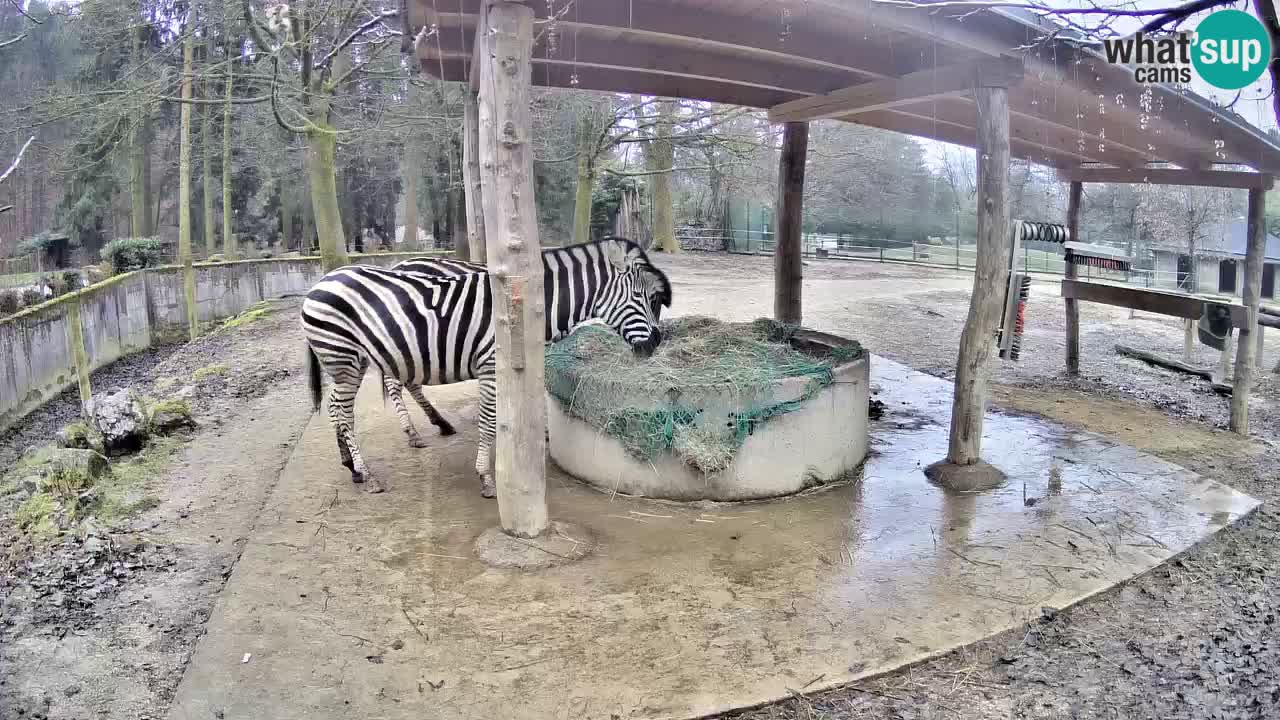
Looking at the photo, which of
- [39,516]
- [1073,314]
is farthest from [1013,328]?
[39,516]

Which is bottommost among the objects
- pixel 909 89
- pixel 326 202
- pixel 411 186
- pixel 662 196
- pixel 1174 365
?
pixel 1174 365

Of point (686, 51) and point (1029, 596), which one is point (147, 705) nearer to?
point (1029, 596)

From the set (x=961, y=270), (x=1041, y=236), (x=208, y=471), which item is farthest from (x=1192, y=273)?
(x=208, y=471)

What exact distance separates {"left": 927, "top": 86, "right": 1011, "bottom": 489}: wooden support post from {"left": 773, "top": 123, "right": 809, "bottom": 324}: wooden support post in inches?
99.9

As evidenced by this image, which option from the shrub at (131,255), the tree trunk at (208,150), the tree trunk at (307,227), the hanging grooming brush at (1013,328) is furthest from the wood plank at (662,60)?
the tree trunk at (307,227)

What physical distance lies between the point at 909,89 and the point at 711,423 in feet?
9.23

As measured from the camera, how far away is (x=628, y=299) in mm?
5836

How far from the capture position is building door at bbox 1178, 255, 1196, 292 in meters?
15.6

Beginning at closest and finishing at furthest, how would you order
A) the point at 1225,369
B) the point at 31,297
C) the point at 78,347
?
the point at 78,347
the point at 1225,369
the point at 31,297

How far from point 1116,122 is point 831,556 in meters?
4.96

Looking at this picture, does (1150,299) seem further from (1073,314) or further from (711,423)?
(711,423)

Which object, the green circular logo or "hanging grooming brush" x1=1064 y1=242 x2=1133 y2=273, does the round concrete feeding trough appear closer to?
the green circular logo

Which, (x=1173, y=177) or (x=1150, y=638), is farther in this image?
(x=1173, y=177)

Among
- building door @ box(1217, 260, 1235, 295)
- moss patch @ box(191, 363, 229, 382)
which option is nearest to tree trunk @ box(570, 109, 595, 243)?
moss patch @ box(191, 363, 229, 382)
